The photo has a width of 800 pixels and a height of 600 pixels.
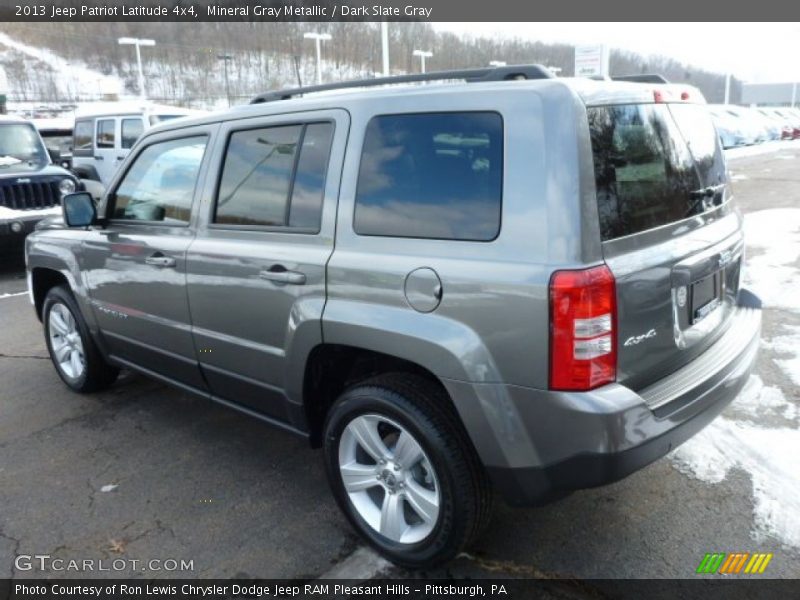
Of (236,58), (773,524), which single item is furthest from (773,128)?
(236,58)

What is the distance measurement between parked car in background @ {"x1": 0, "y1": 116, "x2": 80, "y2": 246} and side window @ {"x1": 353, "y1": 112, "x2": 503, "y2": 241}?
7331mm

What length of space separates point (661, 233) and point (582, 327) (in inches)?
23.9

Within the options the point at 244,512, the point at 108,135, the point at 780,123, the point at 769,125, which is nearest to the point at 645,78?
the point at 244,512

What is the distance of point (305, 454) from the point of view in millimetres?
3680

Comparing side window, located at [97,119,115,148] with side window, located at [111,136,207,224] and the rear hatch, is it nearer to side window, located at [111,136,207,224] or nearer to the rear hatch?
side window, located at [111,136,207,224]

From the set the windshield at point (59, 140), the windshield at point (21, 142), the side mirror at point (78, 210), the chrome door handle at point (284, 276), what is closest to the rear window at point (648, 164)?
the chrome door handle at point (284, 276)

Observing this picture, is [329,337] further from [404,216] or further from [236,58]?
[236,58]

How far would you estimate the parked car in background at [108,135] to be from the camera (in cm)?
1419

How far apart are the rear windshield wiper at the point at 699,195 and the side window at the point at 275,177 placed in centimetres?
153

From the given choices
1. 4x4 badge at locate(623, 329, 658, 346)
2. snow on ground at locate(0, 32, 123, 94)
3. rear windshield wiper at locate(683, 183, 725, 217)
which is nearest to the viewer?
4x4 badge at locate(623, 329, 658, 346)

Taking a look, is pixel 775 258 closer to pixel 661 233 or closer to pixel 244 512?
pixel 661 233

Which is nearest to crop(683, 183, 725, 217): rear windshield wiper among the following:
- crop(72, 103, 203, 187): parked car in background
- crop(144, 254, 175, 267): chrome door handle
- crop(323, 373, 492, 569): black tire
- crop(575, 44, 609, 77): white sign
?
crop(323, 373, 492, 569): black tire

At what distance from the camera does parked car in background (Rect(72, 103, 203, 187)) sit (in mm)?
14188

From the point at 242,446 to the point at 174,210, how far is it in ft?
4.60
